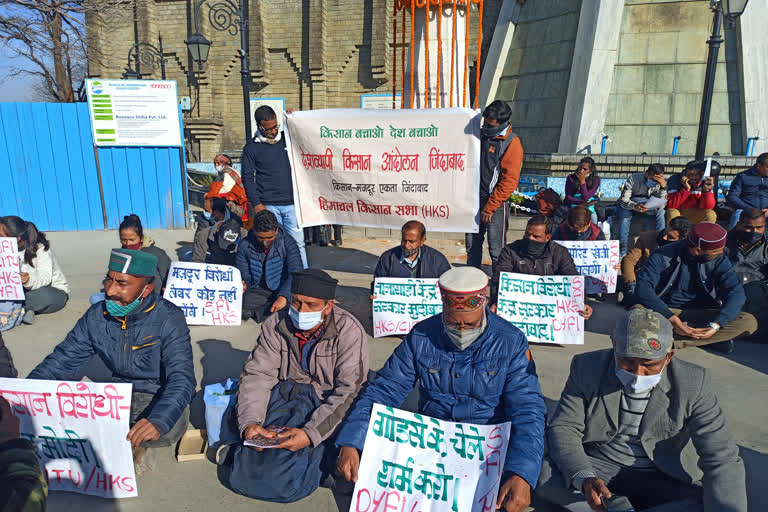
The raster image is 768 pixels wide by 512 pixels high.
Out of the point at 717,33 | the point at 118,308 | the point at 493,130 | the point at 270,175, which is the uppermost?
the point at 717,33

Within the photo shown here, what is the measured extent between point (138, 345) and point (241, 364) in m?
1.84

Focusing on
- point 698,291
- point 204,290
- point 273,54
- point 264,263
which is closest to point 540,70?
point 698,291

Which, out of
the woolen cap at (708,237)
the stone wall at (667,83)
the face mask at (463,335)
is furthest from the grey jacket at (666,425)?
the stone wall at (667,83)

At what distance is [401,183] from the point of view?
6340 mm

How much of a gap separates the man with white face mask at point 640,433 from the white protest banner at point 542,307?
2.47 metres

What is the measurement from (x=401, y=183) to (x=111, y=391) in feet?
13.8

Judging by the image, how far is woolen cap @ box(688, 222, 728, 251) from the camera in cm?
461

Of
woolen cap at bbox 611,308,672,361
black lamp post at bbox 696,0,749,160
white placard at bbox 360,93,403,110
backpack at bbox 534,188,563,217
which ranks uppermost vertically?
black lamp post at bbox 696,0,749,160

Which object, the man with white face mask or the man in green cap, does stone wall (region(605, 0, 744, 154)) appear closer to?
the man with white face mask

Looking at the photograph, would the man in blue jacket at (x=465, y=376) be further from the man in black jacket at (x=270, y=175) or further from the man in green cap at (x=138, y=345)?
the man in black jacket at (x=270, y=175)

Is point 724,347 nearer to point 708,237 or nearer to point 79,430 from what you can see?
point 708,237

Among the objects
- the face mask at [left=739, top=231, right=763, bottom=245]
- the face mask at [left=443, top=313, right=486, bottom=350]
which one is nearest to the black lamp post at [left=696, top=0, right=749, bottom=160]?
the face mask at [left=739, top=231, right=763, bottom=245]

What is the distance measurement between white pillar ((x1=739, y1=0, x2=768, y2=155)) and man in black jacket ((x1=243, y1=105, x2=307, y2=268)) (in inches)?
433

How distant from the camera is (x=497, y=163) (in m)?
5.88
